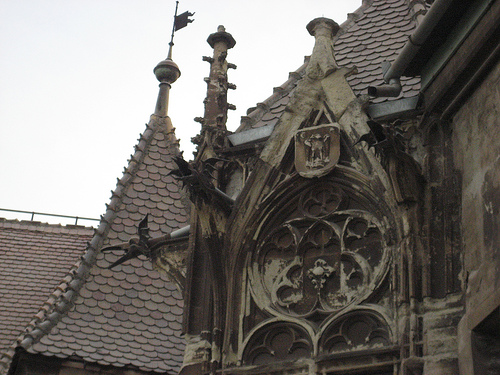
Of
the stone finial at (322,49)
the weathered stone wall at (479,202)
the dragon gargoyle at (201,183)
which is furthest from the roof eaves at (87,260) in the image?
the weathered stone wall at (479,202)

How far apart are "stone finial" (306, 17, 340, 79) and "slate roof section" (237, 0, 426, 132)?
625 mm

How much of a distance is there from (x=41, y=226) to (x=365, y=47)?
36.2 ft

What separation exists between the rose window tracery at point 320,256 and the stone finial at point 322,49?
1310mm

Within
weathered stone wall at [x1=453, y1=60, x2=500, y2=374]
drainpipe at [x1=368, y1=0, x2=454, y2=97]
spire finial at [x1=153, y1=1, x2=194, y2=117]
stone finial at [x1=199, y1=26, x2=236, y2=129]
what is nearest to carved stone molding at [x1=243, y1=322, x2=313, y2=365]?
weathered stone wall at [x1=453, y1=60, x2=500, y2=374]

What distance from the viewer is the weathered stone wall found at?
963cm

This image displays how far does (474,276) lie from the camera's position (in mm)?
9961

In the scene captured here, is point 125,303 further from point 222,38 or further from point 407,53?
point 407,53

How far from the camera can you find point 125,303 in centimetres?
1753

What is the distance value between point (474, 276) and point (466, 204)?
2.58 feet

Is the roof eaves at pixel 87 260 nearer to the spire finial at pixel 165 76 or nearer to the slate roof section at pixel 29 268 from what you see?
the slate roof section at pixel 29 268

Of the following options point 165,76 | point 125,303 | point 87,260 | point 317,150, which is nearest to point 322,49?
point 317,150

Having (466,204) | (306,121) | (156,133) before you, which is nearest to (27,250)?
(156,133)

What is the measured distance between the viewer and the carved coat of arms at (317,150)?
11.8 meters

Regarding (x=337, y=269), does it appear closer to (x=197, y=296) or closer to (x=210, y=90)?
(x=197, y=296)
